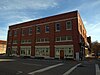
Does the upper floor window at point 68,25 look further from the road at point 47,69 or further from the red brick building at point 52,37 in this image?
the road at point 47,69

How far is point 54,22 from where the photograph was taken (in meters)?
35.0

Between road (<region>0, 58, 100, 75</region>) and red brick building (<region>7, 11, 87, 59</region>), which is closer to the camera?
road (<region>0, 58, 100, 75</region>)

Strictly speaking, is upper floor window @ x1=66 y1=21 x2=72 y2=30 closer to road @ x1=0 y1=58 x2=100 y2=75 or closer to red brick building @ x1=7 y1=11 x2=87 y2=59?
red brick building @ x1=7 y1=11 x2=87 y2=59

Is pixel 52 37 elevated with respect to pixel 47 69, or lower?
elevated

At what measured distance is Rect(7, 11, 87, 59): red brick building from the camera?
31.0 meters

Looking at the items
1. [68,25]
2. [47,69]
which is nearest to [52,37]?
[68,25]

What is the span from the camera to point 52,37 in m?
34.5

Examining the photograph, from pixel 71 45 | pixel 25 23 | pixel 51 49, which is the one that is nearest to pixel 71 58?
pixel 71 45

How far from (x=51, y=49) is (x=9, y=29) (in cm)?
2320

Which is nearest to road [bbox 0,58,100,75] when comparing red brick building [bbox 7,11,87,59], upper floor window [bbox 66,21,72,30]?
red brick building [bbox 7,11,87,59]

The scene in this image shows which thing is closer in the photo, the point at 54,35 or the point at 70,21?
the point at 70,21

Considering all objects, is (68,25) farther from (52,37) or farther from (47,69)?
(47,69)

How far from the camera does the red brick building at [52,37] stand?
3097cm

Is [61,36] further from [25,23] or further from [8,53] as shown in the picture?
[8,53]
